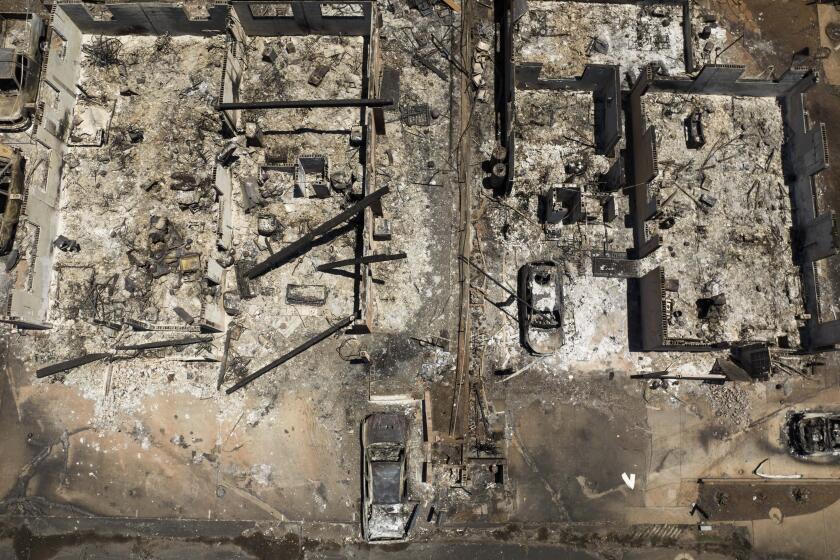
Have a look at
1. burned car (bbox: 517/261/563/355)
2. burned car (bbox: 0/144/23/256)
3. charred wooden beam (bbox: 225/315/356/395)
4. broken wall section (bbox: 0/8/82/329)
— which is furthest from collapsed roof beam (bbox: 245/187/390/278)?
burned car (bbox: 0/144/23/256)

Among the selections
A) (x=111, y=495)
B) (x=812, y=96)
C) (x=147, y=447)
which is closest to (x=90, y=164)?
(x=147, y=447)

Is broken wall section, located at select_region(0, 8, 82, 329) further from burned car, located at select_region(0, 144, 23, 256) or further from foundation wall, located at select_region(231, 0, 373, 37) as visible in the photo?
foundation wall, located at select_region(231, 0, 373, 37)

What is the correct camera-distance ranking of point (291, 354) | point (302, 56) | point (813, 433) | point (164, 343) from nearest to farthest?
point (813, 433)
point (291, 354)
point (164, 343)
point (302, 56)

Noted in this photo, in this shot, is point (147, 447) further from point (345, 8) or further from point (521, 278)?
point (345, 8)

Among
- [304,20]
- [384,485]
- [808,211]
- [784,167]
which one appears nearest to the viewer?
[384,485]

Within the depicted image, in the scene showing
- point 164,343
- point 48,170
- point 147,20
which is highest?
point 147,20

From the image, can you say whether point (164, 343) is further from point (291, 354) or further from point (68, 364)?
point (291, 354)

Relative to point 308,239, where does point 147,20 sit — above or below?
above

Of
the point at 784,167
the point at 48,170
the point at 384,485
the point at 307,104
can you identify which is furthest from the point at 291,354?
the point at 784,167
